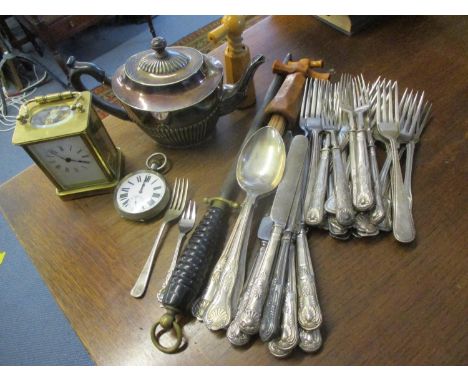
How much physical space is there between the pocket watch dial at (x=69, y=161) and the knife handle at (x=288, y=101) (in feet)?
0.92

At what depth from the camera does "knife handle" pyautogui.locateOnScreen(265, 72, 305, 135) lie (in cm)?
55

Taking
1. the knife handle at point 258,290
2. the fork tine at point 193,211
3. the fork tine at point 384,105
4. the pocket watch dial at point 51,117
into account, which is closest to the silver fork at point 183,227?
the fork tine at point 193,211

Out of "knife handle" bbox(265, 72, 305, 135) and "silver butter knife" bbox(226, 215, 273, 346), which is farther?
"knife handle" bbox(265, 72, 305, 135)

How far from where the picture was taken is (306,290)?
1.33 feet

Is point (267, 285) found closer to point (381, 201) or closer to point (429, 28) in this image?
point (381, 201)

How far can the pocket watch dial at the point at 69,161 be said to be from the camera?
477mm

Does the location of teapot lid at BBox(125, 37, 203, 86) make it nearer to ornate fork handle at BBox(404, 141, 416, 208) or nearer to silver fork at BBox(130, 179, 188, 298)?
silver fork at BBox(130, 179, 188, 298)

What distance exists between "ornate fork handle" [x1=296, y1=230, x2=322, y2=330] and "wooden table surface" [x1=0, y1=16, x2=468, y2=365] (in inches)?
0.8

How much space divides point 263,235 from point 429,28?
624mm

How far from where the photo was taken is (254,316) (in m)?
0.38

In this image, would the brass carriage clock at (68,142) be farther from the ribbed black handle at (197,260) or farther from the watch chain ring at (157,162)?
the ribbed black handle at (197,260)

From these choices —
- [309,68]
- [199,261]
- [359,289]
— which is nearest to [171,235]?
[199,261]

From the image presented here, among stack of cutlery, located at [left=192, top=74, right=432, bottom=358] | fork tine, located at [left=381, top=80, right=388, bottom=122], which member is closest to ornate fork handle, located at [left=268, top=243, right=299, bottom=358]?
stack of cutlery, located at [left=192, top=74, right=432, bottom=358]

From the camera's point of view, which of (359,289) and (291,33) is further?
(291,33)
